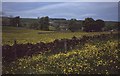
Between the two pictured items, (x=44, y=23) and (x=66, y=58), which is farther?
(x=44, y=23)

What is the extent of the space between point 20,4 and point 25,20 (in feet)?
1.28

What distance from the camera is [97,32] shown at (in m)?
5.66

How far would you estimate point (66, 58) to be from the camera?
550cm

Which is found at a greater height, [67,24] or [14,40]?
[67,24]

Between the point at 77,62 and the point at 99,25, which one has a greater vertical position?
the point at 99,25

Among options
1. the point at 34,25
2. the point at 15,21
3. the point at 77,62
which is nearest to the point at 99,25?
the point at 77,62

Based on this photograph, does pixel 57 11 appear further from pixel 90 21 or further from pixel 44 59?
pixel 44 59

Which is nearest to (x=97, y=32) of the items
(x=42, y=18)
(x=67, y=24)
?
(x=67, y=24)

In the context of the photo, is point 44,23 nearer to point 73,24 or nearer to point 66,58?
point 73,24

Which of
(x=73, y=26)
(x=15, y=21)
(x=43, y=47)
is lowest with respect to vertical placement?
(x=43, y=47)

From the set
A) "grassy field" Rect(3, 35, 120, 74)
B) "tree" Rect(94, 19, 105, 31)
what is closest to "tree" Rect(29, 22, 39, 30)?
"grassy field" Rect(3, 35, 120, 74)

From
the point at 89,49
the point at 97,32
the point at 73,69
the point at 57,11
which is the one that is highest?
the point at 57,11

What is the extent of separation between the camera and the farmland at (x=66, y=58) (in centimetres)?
533

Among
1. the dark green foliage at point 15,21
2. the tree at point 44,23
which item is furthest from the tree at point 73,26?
the dark green foliage at point 15,21
